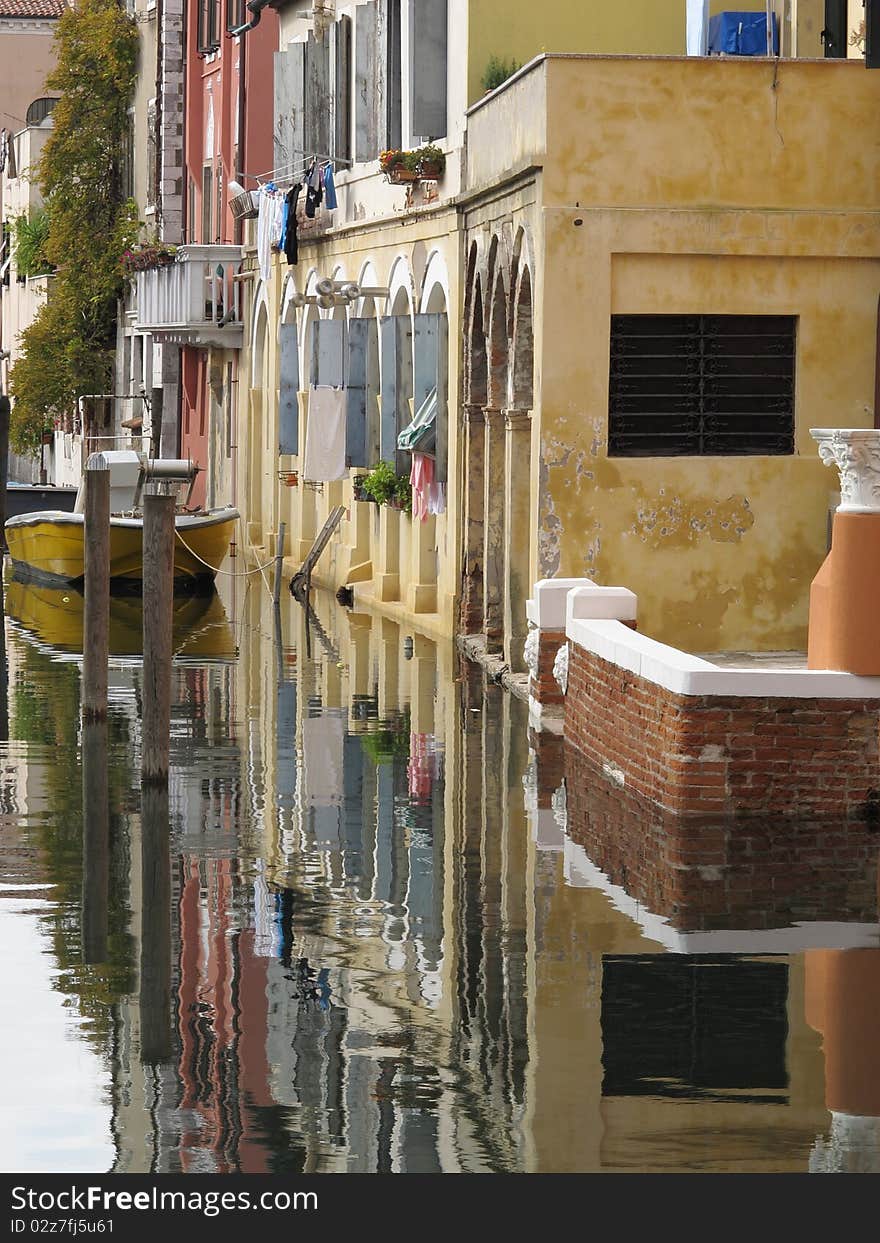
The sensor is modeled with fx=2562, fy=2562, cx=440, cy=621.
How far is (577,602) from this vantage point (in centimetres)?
1575

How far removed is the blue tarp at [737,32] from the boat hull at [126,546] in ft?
34.8

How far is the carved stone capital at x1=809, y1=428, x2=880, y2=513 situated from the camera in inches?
502

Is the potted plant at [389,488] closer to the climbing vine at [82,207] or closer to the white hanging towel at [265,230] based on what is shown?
the white hanging towel at [265,230]

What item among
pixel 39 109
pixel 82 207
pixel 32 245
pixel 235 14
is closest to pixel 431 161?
pixel 235 14

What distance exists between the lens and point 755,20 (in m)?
20.8

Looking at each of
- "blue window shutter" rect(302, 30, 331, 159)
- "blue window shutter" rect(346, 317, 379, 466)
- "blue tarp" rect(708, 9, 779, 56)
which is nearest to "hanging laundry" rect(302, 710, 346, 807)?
"blue tarp" rect(708, 9, 779, 56)

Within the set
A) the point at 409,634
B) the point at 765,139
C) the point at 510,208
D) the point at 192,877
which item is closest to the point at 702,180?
the point at 765,139

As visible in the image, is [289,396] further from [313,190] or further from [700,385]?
[700,385]

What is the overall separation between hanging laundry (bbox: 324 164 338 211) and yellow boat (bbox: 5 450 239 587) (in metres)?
3.54

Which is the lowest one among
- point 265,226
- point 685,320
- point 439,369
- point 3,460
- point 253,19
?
point 3,460

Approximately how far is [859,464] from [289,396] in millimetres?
18628

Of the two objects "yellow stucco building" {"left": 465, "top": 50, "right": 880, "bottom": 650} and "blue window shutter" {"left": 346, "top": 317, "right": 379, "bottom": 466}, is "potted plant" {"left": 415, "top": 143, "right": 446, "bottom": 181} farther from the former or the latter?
"yellow stucco building" {"left": 465, "top": 50, "right": 880, "bottom": 650}

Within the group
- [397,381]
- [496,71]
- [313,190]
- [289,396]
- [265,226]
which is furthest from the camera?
[265,226]

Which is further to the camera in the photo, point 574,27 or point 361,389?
point 361,389
